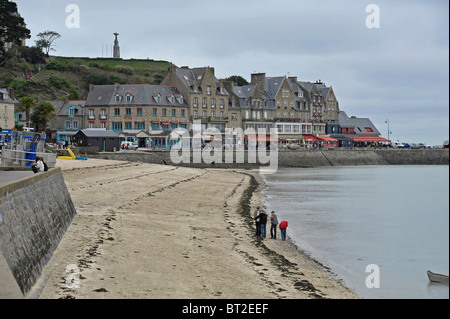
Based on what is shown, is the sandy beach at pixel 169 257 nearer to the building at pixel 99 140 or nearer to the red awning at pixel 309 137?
the building at pixel 99 140

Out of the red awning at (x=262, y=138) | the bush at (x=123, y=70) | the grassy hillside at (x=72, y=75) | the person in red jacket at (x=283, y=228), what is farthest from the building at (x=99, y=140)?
the bush at (x=123, y=70)

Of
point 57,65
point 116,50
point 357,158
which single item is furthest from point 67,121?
point 116,50

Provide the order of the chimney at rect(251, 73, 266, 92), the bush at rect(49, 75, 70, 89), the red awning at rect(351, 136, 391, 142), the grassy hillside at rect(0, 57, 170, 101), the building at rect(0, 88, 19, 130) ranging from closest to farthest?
the building at rect(0, 88, 19, 130) → the chimney at rect(251, 73, 266, 92) → the grassy hillside at rect(0, 57, 170, 101) → the bush at rect(49, 75, 70, 89) → the red awning at rect(351, 136, 391, 142)

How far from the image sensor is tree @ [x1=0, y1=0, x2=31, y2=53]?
110 m

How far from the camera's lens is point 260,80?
108625mm

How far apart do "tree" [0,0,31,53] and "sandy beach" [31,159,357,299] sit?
88676 millimetres

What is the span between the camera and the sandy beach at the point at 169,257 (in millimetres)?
14391

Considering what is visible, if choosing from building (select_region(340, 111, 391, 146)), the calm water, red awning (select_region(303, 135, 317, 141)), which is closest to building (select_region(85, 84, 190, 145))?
red awning (select_region(303, 135, 317, 141))

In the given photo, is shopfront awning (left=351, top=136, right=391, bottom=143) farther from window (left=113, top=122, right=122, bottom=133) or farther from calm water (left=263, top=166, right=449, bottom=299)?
calm water (left=263, top=166, right=449, bottom=299)

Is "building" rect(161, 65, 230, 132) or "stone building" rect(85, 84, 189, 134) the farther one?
"building" rect(161, 65, 230, 132)

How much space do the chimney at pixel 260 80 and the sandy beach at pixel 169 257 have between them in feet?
248
